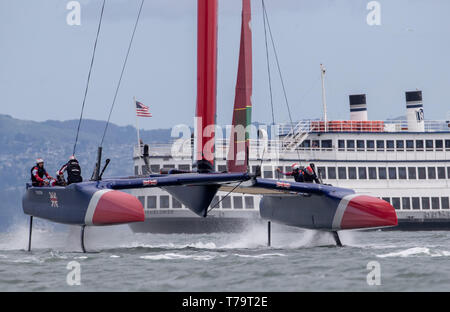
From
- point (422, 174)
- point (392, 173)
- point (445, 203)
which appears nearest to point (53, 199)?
point (392, 173)

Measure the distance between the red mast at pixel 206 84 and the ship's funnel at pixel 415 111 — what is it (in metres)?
27.2

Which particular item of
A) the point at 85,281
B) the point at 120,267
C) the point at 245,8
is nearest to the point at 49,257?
the point at 120,267

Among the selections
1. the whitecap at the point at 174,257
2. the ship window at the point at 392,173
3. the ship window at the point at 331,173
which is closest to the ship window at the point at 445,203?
the ship window at the point at 392,173

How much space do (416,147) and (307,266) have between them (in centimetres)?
3165

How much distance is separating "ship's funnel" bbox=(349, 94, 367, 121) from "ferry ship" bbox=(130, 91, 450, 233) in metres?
0.11

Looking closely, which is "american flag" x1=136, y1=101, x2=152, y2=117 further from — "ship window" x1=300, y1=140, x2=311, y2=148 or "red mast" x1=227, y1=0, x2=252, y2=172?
"red mast" x1=227, y1=0, x2=252, y2=172

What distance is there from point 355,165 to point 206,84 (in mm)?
23945

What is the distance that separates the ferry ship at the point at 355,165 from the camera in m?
44.0

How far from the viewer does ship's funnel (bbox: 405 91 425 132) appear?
4953 centimetres

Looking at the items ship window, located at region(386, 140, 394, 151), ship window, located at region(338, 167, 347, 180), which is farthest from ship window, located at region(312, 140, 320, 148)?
ship window, located at region(386, 140, 394, 151)

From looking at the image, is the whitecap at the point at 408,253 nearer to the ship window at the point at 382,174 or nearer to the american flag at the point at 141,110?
the american flag at the point at 141,110

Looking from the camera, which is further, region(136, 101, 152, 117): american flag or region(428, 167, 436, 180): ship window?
region(428, 167, 436, 180): ship window
